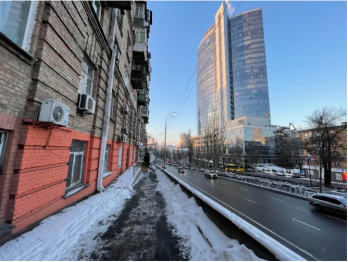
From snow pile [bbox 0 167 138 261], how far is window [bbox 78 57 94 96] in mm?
4442

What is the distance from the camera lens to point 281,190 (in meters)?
16.2

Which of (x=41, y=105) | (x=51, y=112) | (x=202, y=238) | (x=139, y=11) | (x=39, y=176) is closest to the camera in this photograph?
(x=51, y=112)

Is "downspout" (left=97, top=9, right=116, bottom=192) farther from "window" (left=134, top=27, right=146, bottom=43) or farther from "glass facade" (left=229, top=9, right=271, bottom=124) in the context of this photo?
"glass facade" (left=229, top=9, right=271, bottom=124)

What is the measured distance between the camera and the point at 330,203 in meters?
9.64

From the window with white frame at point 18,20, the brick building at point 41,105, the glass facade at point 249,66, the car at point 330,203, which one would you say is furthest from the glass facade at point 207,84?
the window with white frame at point 18,20

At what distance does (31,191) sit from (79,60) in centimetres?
435

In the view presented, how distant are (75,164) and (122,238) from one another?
3.65 meters

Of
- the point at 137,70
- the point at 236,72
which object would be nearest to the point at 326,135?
the point at 137,70

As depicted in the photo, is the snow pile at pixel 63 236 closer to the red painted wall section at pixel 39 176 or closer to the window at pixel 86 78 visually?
the red painted wall section at pixel 39 176

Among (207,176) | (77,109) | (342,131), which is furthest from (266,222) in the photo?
(342,131)

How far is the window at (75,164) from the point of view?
18.6ft

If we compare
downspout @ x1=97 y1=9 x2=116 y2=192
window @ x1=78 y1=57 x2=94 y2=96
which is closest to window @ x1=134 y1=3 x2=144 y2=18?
downspout @ x1=97 y1=9 x2=116 y2=192

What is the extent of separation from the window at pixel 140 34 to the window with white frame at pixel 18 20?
1538 cm

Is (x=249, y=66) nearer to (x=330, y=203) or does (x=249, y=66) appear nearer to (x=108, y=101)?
(x=330, y=203)
